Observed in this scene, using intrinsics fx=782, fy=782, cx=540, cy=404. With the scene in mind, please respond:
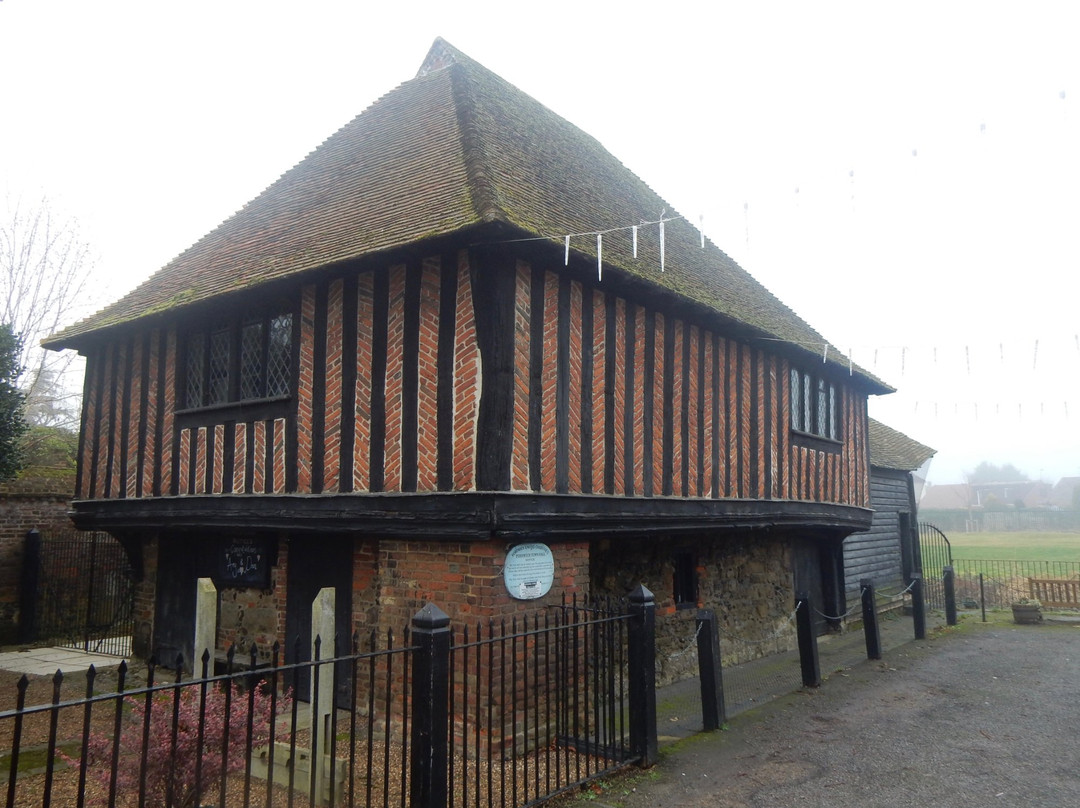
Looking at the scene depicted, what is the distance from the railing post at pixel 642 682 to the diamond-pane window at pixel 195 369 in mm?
5343

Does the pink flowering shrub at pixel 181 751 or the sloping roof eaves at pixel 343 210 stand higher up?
the sloping roof eaves at pixel 343 210

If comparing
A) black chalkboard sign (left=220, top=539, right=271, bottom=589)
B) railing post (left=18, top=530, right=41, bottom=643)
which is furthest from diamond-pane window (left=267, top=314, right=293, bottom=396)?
railing post (left=18, top=530, right=41, bottom=643)

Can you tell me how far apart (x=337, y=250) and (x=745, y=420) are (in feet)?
17.0

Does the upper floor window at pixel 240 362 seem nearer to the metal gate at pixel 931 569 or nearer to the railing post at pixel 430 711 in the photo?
the railing post at pixel 430 711

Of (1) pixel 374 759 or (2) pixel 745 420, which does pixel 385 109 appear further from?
(1) pixel 374 759

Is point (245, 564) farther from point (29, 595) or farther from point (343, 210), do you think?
point (29, 595)

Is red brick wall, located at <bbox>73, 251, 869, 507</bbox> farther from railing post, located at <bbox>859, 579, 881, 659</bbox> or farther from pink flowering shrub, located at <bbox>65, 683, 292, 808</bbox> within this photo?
pink flowering shrub, located at <bbox>65, 683, 292, 808</bbox>

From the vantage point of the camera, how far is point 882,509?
16812 millimetres

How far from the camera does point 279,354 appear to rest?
307 inches

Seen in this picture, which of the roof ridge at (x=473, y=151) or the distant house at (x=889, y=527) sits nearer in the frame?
the roof ridge at (x=473, y=151)

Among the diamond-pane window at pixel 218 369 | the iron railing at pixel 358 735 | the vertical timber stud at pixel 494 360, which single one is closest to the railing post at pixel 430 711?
the iron railing at pixel 358 735

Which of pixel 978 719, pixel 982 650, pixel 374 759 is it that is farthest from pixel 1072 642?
pixel 374 759

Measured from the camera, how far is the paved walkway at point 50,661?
9508 mm

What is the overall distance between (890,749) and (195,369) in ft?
25.4
